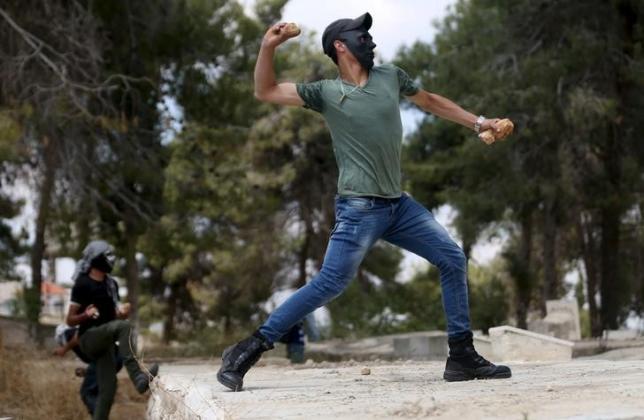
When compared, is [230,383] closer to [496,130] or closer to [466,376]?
[466,376]

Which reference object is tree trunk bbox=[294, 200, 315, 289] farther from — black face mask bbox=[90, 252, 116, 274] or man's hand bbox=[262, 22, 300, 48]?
man's hand bbox=[262, 22, 300, 48]

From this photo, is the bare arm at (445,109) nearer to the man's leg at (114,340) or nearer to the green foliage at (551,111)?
the man's leg at (114,340)

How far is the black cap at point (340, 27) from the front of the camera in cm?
556

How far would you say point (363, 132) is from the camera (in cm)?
538

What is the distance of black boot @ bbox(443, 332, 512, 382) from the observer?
18.5 feet

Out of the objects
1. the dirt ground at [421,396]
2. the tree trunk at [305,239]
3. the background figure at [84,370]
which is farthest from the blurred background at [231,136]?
the dirt ground at [421,396]

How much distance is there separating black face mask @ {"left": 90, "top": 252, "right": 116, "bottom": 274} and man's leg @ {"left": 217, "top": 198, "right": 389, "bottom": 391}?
3129mm

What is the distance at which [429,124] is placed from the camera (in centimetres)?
2572

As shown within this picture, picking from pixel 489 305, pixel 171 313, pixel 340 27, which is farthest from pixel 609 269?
pixel 340 27

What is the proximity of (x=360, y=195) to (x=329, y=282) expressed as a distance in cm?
45

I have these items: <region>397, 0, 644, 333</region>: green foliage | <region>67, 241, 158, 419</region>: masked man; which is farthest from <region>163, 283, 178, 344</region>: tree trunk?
<region>67, 241, 158, 419</region>: masked man

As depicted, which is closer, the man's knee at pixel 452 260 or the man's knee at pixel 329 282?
the man's knee at pixel 329 282

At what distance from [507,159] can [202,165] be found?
18.9 feet

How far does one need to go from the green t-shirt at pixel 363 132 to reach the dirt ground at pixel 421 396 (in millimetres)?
998
